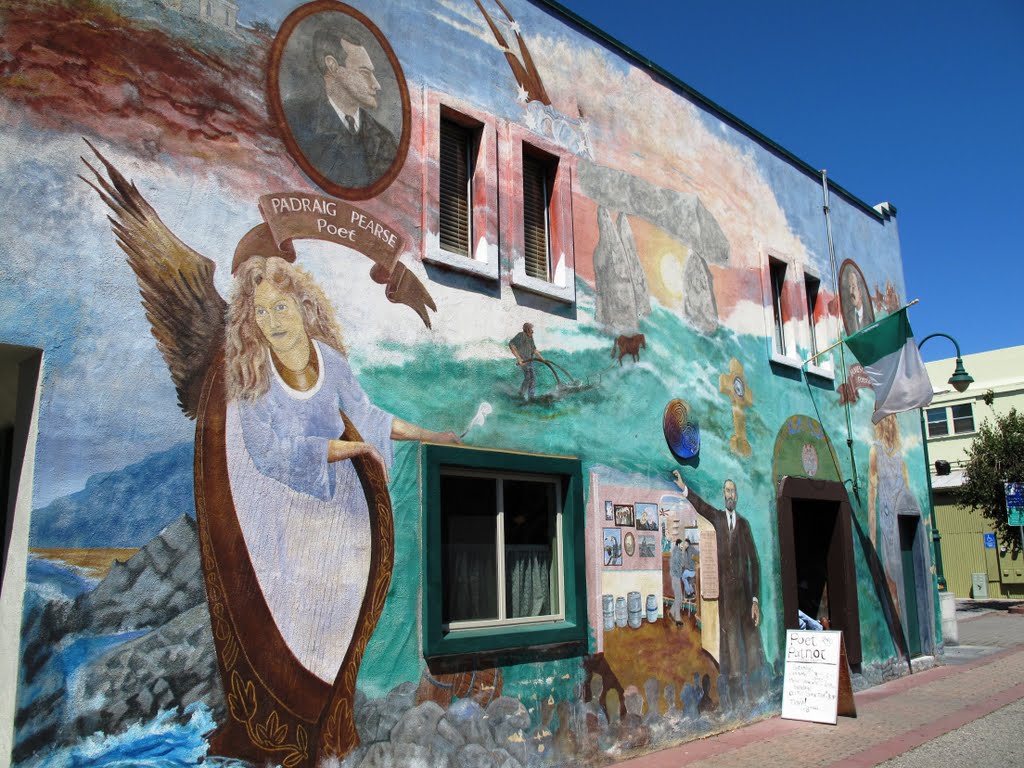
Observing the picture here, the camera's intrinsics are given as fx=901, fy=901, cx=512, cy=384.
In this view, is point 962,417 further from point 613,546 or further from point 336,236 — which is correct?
point 336,236

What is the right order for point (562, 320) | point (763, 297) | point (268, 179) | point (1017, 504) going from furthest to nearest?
point (1017, 504) < point (763, 297) < point (562, 320) < point (268, 179)

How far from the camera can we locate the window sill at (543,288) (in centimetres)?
813

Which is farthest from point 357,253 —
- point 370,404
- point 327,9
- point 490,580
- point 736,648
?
point 736,648

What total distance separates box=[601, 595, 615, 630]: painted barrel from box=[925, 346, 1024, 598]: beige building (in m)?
26.4

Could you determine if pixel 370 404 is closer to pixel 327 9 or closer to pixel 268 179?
pixel 268 179

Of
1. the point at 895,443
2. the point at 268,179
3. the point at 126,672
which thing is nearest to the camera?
the point at 126,672

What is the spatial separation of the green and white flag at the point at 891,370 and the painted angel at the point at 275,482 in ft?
28.2

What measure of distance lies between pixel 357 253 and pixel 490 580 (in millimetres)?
2942

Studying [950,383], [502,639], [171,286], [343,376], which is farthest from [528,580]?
[950,383]

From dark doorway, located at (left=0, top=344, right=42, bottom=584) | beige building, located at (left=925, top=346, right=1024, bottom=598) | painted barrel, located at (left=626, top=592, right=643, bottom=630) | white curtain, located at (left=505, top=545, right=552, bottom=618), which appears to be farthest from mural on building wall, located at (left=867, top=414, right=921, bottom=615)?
beige building, located at (left=925, top=346, right=1024, bottom=598)

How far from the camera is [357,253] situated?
6.87 m

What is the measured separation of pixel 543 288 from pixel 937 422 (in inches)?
1326

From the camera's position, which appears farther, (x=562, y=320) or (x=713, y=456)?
(x=713, y=456)

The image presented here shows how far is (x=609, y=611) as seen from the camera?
27.9 feet
